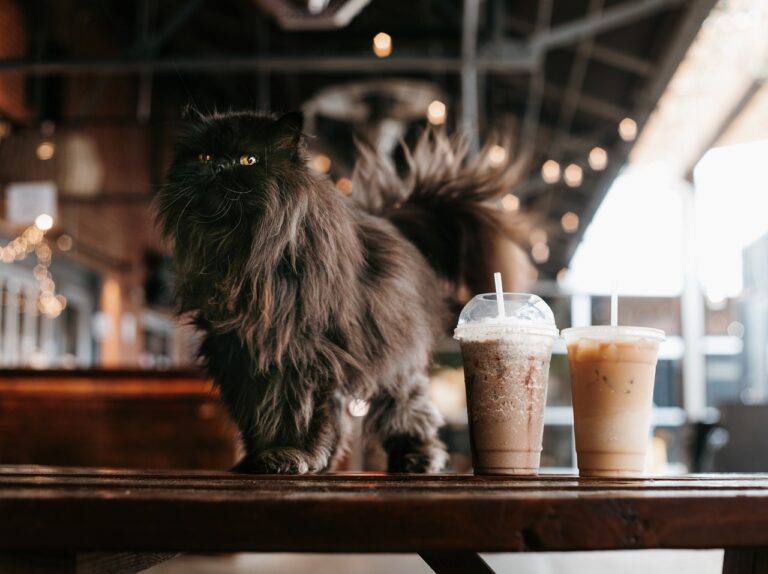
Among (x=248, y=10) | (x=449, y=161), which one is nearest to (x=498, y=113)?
(x=248, y=10)

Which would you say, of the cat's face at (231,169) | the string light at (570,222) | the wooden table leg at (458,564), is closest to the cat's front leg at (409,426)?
the wooden table leg at (458,564)

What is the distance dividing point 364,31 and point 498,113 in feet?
16.1

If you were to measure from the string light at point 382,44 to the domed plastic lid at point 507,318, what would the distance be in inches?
180

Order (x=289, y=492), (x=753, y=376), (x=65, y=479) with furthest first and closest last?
1. (x=753, y=376)
2. (x=65, y=479)
3. (x=289, y=492)

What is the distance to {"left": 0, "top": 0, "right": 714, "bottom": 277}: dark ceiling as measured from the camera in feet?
19.0

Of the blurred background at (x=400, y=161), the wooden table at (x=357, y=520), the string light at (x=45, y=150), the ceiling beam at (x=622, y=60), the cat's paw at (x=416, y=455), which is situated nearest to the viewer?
the wooden table at (x=357, y=520)

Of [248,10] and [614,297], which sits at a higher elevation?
[248,10]

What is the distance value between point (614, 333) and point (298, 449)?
1.75ft

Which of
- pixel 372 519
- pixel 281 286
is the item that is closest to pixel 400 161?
pixel 281 286

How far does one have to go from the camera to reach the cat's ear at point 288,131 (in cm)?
143

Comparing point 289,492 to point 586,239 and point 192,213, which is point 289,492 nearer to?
point 192,213

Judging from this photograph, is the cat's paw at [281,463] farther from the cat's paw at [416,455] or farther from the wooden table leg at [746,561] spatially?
the wooden table leg at [746,561]

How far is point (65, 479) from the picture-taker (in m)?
1.14

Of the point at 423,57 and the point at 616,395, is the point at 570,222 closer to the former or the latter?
the point at 423,57
